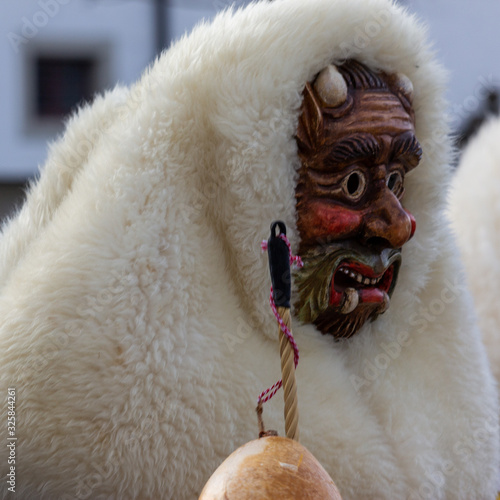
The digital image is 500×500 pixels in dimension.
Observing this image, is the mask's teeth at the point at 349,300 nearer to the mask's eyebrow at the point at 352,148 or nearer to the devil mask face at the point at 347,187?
the devil mask face at the point at 347,187

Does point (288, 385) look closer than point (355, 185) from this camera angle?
Yes

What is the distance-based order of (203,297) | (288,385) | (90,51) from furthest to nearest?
(90,51), (203,297), (288,385)

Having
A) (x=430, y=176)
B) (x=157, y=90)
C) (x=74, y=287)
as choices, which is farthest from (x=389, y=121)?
(x=74, y=287)

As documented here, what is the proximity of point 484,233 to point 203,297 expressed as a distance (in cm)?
80

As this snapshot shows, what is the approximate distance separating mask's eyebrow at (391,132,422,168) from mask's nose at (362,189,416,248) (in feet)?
0.15

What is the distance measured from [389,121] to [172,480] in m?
0.45

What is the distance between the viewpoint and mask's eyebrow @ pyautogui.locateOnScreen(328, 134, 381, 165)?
0.76 meters

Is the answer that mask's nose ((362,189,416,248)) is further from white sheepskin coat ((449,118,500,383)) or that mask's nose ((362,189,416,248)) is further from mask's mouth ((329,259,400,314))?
white sheepskin coat ((449,118,500,383))

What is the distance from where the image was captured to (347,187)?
0.78 metres

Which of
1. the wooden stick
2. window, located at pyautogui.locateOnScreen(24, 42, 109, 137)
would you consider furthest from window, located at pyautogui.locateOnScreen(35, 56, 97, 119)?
the wooden stick

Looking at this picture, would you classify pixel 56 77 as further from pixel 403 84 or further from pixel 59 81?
pixel 403 84

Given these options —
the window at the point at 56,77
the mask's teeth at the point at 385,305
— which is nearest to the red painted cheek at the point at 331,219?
the mask's teeth at the point at 385,305

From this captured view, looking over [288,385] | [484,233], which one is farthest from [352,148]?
[484,233]

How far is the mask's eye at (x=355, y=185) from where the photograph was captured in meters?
0.78
